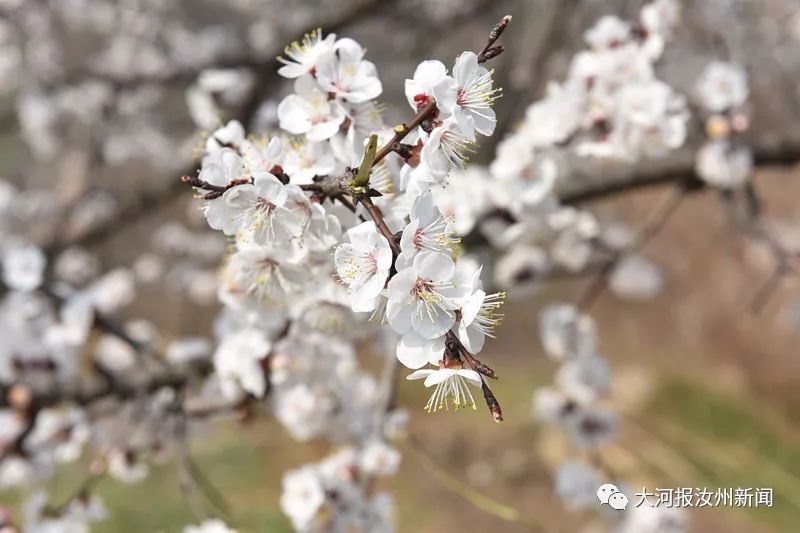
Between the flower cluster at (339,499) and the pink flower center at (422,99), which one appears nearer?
the pink flower center at (422,99)

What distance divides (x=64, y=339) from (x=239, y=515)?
5.94 feet

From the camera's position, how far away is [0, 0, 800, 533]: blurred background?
2.39 meters

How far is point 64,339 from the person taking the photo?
1374 millimetres

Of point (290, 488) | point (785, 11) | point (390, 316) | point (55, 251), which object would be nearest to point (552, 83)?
point (390, 316)

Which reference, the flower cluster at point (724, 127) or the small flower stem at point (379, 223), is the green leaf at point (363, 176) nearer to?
the small flower stem at point (379, 223)

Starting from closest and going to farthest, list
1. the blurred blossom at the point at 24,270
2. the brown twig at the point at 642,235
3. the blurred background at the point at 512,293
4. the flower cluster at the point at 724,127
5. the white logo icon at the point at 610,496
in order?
the white logo icon at the point at 610,496
the blurred blossom at the point at 24,270
the flower cluster at the point at 724,127
the brown twig at the point at 642,235
the blurred background at the point at 512,293

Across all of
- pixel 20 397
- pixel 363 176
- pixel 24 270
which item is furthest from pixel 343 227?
pixel 20 397

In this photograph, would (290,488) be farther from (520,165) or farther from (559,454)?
(559,454)

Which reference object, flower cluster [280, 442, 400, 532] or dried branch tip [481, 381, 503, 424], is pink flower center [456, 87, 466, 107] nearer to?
dried branch tip [481, 381, 503, 424]

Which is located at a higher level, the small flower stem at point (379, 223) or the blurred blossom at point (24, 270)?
the small flower stem at point (379, 223)

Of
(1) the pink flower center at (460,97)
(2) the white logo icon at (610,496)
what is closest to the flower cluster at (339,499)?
(2) the white logo icon at (610,496)

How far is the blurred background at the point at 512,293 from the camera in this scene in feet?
7.83

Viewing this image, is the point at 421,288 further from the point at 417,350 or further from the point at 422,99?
the point at 422,99

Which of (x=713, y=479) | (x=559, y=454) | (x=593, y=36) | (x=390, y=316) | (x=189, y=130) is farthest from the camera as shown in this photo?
(x=189, y=130)
